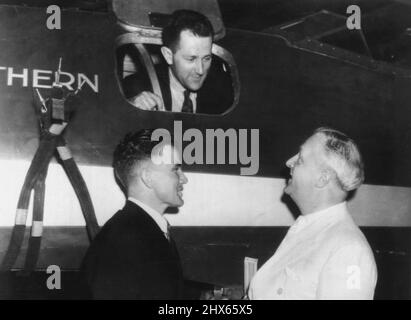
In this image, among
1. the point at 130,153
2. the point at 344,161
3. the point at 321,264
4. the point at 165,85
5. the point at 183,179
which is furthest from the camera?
the point at 165,85

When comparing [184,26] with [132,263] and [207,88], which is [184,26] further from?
[132,263]

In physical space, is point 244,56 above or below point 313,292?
above

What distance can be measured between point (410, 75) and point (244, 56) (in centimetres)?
82

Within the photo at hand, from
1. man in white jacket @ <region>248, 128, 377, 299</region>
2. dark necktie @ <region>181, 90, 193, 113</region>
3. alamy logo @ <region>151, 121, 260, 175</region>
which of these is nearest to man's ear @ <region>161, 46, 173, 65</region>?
dark necktie @ <region>181, 90, 193, 113</region>

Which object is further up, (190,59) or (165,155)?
(190,59)

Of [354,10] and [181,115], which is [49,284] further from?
[354,10]

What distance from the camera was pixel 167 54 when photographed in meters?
1.78

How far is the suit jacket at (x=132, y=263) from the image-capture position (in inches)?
52.6

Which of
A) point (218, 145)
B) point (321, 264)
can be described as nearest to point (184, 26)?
point (218, 145)

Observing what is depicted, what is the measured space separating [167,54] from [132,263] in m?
0.75

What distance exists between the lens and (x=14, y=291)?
4.72ft

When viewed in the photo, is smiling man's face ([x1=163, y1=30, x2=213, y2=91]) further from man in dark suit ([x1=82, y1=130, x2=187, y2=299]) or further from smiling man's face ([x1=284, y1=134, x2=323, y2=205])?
smiling man's face ([x1=284, y1=134, x2=323, y2=205])

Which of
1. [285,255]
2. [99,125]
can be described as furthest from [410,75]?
[99,125]

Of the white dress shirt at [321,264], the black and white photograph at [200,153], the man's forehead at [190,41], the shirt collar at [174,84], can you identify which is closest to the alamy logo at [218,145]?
the black and white photograph at [200,153]
